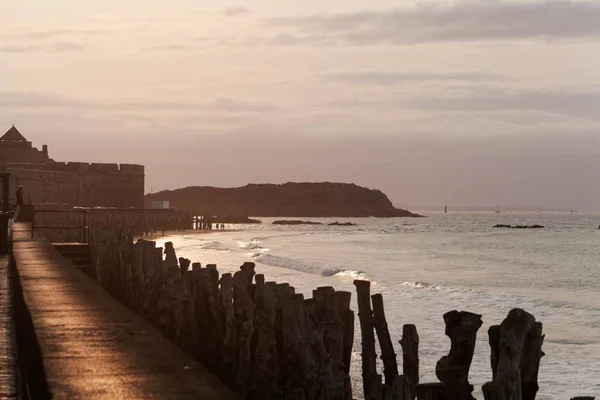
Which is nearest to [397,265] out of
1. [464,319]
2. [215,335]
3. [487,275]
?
[487,275]

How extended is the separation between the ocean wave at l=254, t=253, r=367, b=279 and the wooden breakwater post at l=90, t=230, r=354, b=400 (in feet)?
78.4

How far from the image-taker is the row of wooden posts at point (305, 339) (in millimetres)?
6699

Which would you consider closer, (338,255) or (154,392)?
(154,392)

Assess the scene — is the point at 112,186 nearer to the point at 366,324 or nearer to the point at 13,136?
the point at 13,136

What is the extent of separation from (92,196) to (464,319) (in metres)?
75.3

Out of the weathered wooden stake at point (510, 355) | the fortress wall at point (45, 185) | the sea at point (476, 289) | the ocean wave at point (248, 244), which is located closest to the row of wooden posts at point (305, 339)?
the weathered wooden stake at point (510, 355)

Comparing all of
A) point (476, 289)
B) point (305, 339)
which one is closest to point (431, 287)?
point (476, 289)

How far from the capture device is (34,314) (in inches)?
375

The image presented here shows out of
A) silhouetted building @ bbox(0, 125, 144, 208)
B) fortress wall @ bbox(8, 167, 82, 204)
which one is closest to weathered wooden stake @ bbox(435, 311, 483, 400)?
fortress wall @ bbox(8, 167, 82, 204)

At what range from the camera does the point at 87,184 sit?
78.9 metres

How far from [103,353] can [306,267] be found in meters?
31.2

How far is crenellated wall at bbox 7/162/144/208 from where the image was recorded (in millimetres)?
65688

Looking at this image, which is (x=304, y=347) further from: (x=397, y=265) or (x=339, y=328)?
(x=397, y=265)

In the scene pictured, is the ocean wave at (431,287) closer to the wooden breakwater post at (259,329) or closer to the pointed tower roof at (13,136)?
the wooden breakwater post at (259,329)
